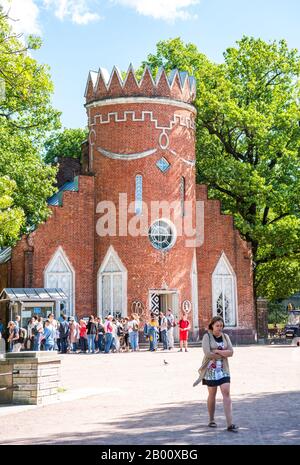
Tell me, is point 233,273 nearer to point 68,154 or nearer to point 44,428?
point 68,154

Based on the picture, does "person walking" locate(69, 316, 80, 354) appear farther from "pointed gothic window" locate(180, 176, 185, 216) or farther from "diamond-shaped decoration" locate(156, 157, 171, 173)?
"diamond-shaped decoration" locate(156, 157, 171, 173)

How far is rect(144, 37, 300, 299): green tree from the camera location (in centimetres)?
3409

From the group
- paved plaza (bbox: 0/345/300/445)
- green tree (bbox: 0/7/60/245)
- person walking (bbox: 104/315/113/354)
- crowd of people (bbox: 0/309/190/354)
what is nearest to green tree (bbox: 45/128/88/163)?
green tree (bbox: 0/7/60/245)

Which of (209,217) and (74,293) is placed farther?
(209,217)

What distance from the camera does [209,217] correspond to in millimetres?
34125

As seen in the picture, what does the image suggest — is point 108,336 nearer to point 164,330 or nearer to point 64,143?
point 164,330

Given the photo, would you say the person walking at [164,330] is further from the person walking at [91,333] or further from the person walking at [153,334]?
the person walking at [91,333]

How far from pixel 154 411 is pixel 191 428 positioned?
5.71ft

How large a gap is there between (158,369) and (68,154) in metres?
33.9

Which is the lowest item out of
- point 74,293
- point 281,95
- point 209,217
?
point 74,293

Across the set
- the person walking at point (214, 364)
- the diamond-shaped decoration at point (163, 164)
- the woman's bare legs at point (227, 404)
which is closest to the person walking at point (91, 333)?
the diamond-shaped decoration at point (163, 164)

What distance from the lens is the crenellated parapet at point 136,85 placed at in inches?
1270

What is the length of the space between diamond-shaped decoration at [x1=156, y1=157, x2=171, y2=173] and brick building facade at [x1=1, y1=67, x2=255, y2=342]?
51 millimetres
